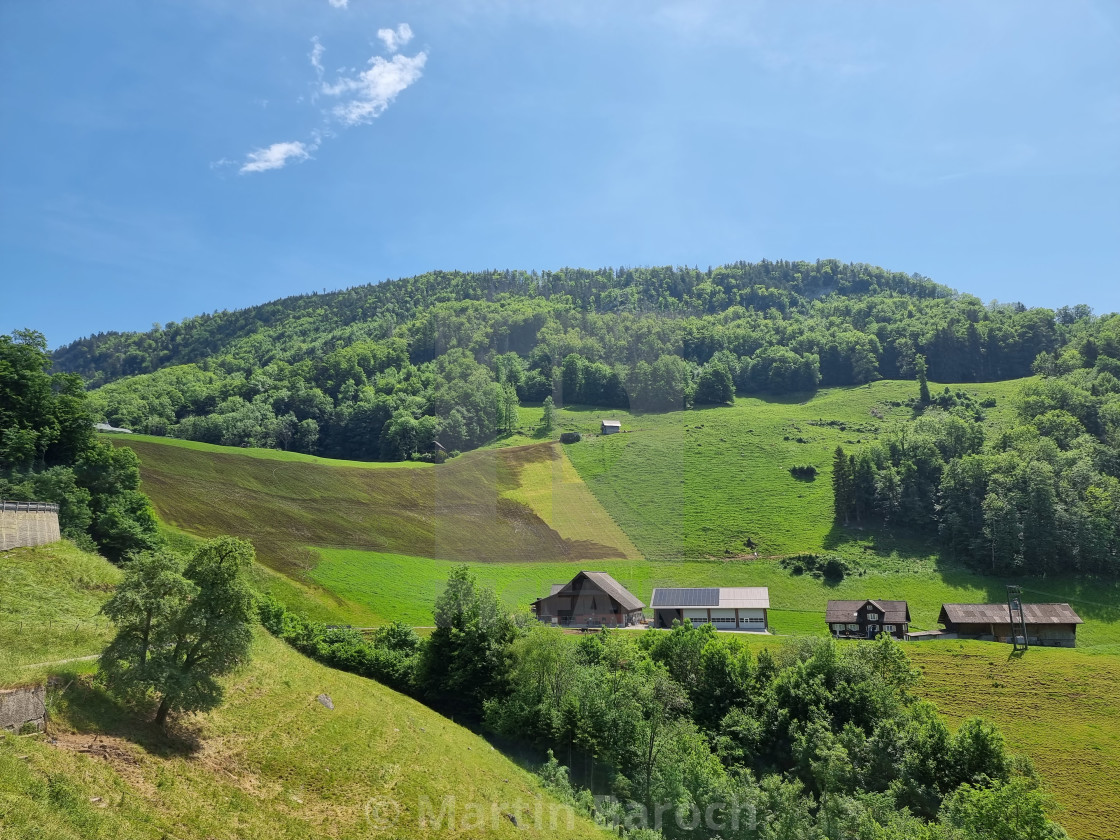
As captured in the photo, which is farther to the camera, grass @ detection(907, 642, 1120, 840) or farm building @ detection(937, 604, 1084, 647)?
farm building @ detection(937, 604, 1084, 647)

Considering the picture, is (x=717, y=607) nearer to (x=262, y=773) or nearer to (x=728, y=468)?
(x=728, y=468)

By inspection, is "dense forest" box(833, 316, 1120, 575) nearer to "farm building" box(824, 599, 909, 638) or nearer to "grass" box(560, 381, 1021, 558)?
"grass" box(560, 381, 1021, 558)

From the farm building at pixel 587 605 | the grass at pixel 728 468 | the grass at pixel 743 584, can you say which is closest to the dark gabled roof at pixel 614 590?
the farm building at pixel 587 605

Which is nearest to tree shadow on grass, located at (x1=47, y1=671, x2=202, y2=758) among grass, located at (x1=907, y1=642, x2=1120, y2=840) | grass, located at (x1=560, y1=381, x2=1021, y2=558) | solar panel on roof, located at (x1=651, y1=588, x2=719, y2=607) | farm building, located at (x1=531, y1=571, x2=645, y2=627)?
grass, located at (x1=907, y1=642, x2=1120, y2=840)

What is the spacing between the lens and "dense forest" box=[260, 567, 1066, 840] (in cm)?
3338

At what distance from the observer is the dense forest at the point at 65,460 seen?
149ft

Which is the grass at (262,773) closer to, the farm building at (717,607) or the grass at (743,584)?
the grass at (743,584)

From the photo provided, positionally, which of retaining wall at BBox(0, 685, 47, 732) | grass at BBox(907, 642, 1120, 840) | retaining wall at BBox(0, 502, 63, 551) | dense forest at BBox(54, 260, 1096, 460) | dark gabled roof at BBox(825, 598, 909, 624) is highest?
dense forest at BBox(54, 260, 1096, 460)

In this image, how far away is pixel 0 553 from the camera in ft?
118

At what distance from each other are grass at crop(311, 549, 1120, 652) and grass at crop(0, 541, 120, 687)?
80.0ft

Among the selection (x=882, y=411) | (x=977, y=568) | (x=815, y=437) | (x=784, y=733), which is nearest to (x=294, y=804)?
(x=784, y=733)

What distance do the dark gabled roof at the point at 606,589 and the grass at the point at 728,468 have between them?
13.3 metres

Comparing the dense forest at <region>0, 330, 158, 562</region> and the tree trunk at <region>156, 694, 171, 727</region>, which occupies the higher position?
the dense forest at <region>0, 330, 158, 562</region>

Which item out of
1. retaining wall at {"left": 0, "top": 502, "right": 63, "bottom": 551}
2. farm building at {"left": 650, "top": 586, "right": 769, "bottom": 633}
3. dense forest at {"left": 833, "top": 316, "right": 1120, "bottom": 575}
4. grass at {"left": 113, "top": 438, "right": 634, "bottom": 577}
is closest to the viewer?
retaining wall at {"left": 0, "top": 502, "right": 63, "bottom": 551}
